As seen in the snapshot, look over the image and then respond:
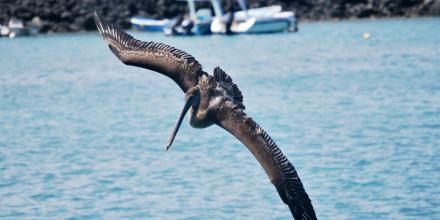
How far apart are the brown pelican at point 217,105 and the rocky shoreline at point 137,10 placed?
53.0m

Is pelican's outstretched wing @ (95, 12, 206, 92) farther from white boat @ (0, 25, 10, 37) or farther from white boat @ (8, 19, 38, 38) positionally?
white boat @ (0, 25, 10, 37)

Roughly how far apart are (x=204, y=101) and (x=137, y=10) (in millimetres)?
56212

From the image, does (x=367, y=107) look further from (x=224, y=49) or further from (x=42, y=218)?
(x=224, y=49)

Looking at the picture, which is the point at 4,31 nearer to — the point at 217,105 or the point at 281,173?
the point at 217,105

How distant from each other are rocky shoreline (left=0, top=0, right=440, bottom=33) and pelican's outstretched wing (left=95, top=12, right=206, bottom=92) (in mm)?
52690

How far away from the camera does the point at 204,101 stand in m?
11.8

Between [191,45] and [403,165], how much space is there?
32094 mm

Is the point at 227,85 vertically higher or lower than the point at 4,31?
higher

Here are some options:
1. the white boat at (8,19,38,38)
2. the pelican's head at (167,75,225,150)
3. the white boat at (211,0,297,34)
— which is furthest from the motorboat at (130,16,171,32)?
the pelican's head at (167,75,225,150)

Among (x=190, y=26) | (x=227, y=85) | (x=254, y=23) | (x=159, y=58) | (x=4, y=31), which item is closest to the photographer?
(x=227, y=85)

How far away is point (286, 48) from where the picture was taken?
4831cm

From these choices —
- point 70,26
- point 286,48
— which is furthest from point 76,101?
point 70,26

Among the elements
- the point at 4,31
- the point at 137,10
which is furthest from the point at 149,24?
the point at 4,31

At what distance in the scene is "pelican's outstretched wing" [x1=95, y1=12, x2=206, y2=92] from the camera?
1219 centimetres
